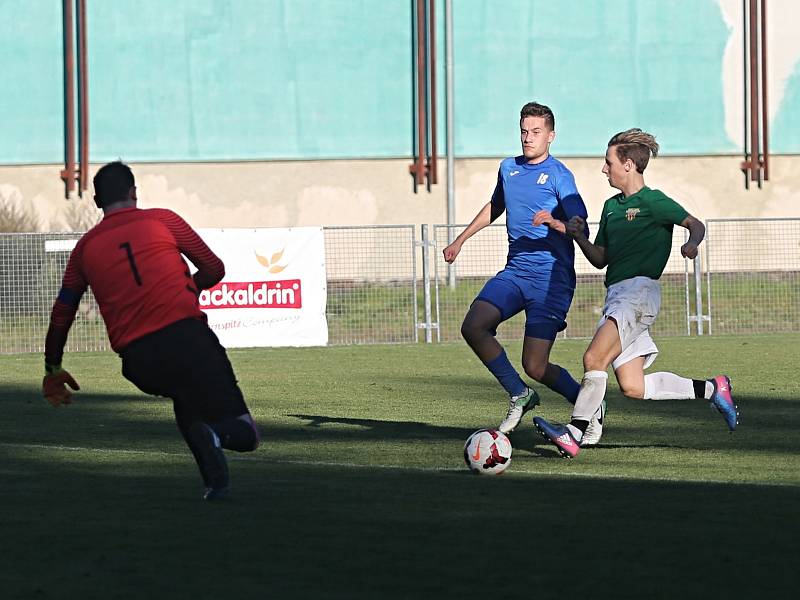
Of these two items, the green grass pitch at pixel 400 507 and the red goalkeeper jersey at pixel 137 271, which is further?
the red goalkeeper jersey at pixel 137 271

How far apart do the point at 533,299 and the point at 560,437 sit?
1.29 metres

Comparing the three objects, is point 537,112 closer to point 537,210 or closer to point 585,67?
point 537,210

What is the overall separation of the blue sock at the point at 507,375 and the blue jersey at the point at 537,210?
58cm

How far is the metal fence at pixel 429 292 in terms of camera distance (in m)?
23.5

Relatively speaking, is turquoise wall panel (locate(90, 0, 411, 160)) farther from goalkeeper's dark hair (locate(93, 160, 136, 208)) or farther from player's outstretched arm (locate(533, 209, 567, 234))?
goalkeeper's dark hair (locate(93, 160, 136, 208))

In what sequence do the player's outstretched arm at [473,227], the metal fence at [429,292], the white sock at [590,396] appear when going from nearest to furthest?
1. the white sock at [590,396]
2. the player's outstretched arm at [473,227]
3. the metal fence at [429,292]

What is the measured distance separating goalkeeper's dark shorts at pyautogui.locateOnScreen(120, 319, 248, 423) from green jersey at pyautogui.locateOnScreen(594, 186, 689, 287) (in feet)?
9.60

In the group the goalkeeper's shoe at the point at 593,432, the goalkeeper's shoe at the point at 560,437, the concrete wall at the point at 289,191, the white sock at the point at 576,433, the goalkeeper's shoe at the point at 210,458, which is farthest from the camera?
the concrete wall at the point at 289,191

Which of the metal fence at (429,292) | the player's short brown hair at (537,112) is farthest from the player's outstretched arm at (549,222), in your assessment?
the metal fence at (429,292)

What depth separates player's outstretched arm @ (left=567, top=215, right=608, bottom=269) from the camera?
9.23 m

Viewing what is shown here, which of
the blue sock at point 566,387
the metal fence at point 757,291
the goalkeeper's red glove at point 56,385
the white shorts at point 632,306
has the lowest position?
the metal fence at point 757,291

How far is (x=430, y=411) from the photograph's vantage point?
12836 millimetres

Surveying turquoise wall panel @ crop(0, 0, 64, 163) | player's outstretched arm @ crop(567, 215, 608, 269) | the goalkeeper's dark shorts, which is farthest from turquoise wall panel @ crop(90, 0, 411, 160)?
the goalkeeper's dark shorts

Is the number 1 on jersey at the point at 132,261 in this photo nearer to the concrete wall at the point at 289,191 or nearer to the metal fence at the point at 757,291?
the metal fence at the point at 757,291
